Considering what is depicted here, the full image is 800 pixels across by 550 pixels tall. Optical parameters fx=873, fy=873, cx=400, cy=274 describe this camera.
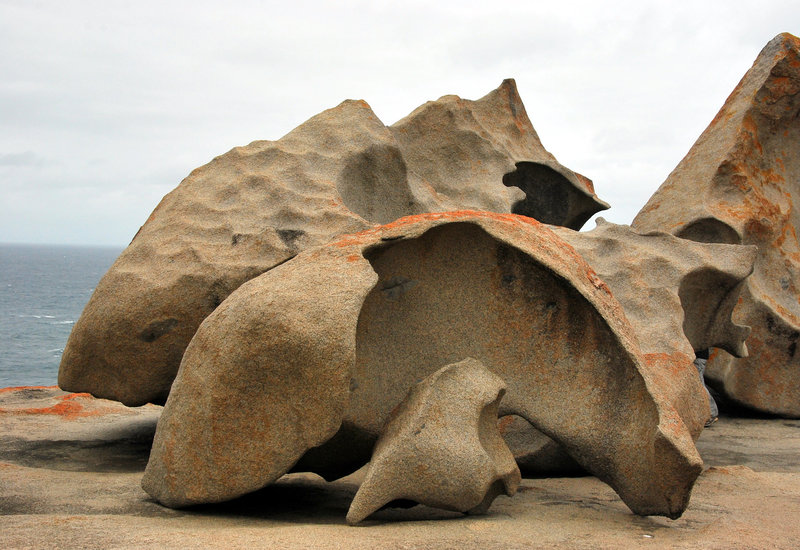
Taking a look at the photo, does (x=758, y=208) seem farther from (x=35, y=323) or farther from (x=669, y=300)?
(x=35, y=323)

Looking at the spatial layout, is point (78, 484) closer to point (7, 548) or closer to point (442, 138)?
point (7, 548)

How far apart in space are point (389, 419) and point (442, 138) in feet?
11.0

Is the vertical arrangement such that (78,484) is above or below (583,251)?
below

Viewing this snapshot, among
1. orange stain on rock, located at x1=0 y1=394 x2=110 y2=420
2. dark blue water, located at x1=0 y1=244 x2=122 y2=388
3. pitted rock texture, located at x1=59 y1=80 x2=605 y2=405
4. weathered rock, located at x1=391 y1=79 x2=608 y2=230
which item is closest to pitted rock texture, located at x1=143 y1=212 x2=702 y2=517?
pitted rock texture, located at x1=59 y1=80 x2=605 y2=405

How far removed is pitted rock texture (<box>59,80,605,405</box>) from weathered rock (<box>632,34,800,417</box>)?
1464mm

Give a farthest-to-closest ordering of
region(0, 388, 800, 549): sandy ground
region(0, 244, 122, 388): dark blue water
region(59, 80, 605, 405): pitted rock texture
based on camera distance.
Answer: region(0, 244, 122, 388): dark blue water, region(59, 80, 605, 405): pitted rock texture, region(0, 388, 800, 549): sandy ground

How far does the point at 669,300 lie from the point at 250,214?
2.66 meters

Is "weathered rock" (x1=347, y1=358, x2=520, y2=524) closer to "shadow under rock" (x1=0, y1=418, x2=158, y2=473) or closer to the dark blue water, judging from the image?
"shadow under rock" (x1=0, y1=418, x2=158, y2=473)

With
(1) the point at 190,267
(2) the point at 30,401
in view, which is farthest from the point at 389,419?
(2) the point at 30,401

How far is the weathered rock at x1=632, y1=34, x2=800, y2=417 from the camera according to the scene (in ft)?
22.5

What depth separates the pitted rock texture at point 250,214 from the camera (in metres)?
4.78

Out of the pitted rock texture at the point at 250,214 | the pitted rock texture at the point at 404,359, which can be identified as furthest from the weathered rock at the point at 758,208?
the pitted rock texture at the point at 404,359

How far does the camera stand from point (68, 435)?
5.83 meters

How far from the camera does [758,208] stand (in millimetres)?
6918
